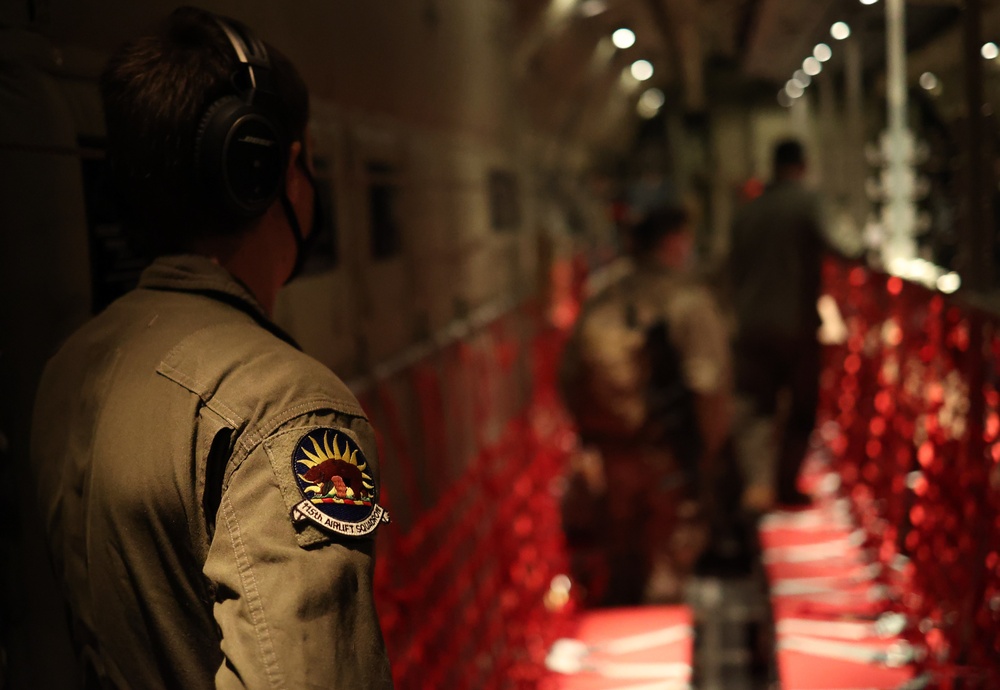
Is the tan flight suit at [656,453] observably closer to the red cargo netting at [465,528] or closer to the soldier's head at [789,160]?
the red cargo netting at [465,528]

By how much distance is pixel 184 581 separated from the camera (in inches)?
50.1

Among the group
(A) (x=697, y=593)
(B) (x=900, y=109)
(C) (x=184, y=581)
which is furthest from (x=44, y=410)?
(A) (x=697, y=593)

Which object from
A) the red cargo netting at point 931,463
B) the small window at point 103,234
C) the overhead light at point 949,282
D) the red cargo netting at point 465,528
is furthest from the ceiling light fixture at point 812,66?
the small window at point 103,234

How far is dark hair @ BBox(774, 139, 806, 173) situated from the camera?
5289mm

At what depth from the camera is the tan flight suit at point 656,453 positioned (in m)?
4.12

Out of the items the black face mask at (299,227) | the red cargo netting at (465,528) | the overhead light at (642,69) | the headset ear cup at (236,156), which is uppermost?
the overhead light at (642,69)

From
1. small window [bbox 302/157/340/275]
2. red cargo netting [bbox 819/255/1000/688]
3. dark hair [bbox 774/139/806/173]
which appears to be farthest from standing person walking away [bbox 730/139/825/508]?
small window [bbox 302/157/340/275]

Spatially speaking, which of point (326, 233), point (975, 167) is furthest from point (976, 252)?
point (326, 233)

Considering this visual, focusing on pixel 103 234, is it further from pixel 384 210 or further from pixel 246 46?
pixel 384 210

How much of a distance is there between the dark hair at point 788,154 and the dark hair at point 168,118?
4241mm

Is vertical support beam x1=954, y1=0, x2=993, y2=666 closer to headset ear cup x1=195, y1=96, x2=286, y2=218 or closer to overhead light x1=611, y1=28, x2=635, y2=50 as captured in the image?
headset ear cup x1=195, y1=96, x2=286, y2=218

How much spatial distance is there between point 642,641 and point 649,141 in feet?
22.8

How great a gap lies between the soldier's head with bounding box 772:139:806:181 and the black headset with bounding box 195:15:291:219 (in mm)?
4198

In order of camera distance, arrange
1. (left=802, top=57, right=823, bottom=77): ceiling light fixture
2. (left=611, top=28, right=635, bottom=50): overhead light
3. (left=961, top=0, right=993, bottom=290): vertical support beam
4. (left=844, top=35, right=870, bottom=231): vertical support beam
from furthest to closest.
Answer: (left=611, top=28, right=635, bottom=50): overhead light, (left=802, top=57, right=823, bottom=77): ceiling light fixture, (left=844, top=35, right=870, bottom=231): vertical support beam, (left=961, top=0, right=993, bottom=290): vertical support beam
